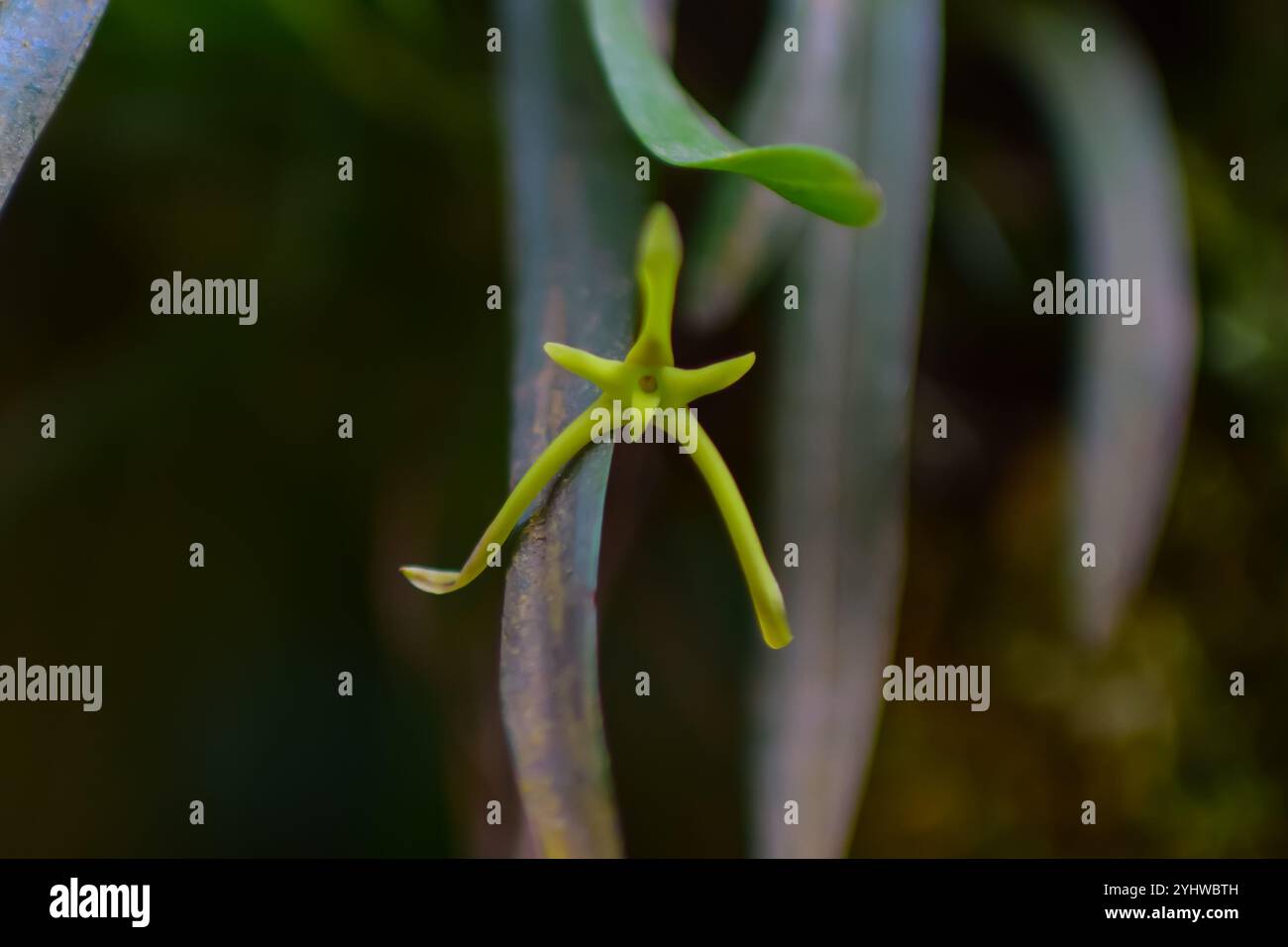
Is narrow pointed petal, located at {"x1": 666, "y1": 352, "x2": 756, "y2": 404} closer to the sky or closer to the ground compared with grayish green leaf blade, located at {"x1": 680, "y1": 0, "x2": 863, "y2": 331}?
closer to the ground

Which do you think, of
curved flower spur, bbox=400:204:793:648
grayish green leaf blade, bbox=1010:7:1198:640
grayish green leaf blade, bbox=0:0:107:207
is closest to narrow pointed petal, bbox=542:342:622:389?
curved flower spur, bbox=400:204:793:648

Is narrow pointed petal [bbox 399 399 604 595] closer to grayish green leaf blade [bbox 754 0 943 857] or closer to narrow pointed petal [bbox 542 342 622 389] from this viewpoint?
narrow pointed petal [bbox 542 342 622 389]

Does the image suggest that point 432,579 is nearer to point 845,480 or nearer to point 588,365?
point 588,365

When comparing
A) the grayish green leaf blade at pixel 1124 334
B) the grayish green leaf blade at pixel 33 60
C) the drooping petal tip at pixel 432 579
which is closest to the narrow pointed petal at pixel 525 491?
the drooping petal tip at pixel 432 579

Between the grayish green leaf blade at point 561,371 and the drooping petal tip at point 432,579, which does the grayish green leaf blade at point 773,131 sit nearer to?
the grayish green leaf blade at point 561,371
